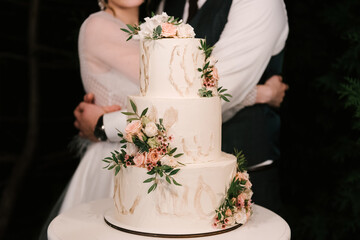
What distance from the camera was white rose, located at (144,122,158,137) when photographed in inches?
73.8

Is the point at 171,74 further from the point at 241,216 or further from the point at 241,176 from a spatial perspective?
the point at 241,216

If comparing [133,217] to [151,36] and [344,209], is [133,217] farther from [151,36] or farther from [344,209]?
[344,209]

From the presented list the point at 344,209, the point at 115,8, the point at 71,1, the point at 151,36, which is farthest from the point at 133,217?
the point at 71,1

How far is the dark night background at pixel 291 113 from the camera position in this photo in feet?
12.4

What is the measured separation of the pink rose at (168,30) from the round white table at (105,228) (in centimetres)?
77

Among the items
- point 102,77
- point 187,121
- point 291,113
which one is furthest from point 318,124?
point 187,121

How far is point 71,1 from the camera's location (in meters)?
4.57

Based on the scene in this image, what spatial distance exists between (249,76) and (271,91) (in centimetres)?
26

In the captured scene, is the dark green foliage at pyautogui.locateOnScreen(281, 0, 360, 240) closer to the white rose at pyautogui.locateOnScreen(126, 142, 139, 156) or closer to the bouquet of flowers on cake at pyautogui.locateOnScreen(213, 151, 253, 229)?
the bouquet of flowers on cake at pyautogui.locateOnScreen(213, 151, 253, 229)

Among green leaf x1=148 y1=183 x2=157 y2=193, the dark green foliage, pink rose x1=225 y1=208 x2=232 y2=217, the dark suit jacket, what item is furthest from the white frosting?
the dark green foliage

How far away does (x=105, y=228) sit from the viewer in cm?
199

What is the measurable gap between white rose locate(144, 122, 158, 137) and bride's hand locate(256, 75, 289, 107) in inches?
37.7

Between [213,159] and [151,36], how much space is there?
54cm

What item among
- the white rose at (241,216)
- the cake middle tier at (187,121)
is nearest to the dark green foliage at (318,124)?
the white rose at (241,216)
